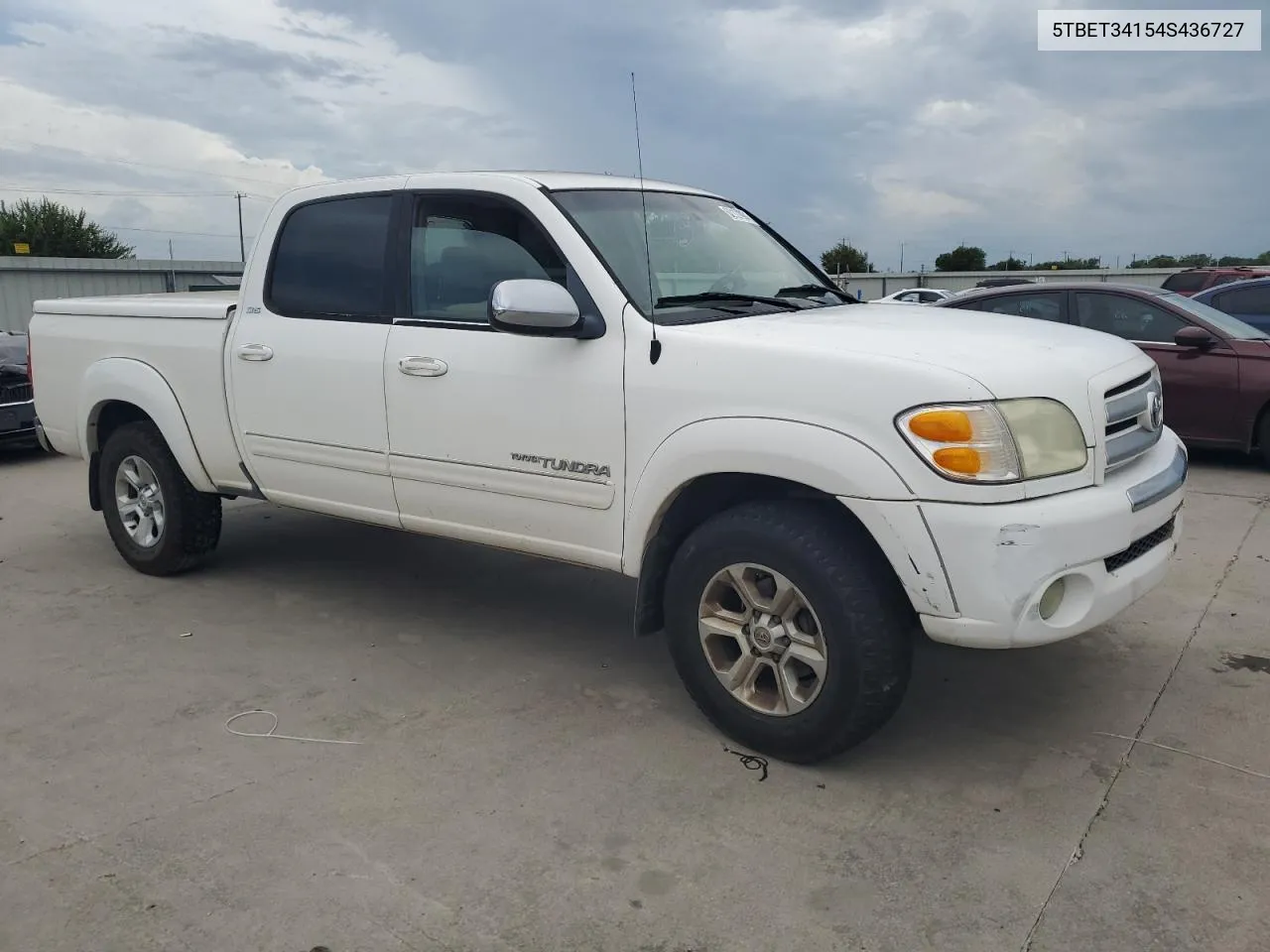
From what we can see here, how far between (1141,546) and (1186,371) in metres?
5.66

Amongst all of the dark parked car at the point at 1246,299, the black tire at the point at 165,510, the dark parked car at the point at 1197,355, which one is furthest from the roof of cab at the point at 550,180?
the dark parked car at the point at 1246,299

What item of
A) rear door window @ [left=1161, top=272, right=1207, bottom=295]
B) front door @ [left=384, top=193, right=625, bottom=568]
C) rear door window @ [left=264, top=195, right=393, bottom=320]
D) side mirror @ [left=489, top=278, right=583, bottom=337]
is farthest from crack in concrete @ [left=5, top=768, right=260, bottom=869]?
rear door window @ [left=1161, top=272, right=1207, bottom=295]

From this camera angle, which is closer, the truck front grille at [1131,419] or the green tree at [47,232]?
the truck front grille at [1131,419]

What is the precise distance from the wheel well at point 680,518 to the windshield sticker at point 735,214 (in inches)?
63.2

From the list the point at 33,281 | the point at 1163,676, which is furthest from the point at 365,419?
the point at 33,281

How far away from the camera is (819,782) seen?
346 centimetres

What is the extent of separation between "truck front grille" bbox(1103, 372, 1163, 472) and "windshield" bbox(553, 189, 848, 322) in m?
1.25

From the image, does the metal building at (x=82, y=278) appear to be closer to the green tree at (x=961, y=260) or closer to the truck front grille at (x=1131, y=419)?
the truck front grille at (x=1131, y=419)

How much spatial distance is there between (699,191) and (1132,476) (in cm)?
232

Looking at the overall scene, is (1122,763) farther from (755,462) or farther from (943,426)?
(755,462)

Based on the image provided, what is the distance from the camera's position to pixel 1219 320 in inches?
340

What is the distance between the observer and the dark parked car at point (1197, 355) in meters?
8.23

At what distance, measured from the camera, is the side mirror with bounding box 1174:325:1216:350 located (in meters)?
8.31

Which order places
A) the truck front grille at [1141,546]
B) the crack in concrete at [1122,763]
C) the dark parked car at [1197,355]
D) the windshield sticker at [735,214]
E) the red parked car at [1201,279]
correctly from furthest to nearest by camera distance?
the red parked car at [1201,279] < the dark parked car at [1197,355] < the windshield sticker at [735,214] < the truck front grille at [1141,546] < the crack in concrete at [1122,763]
